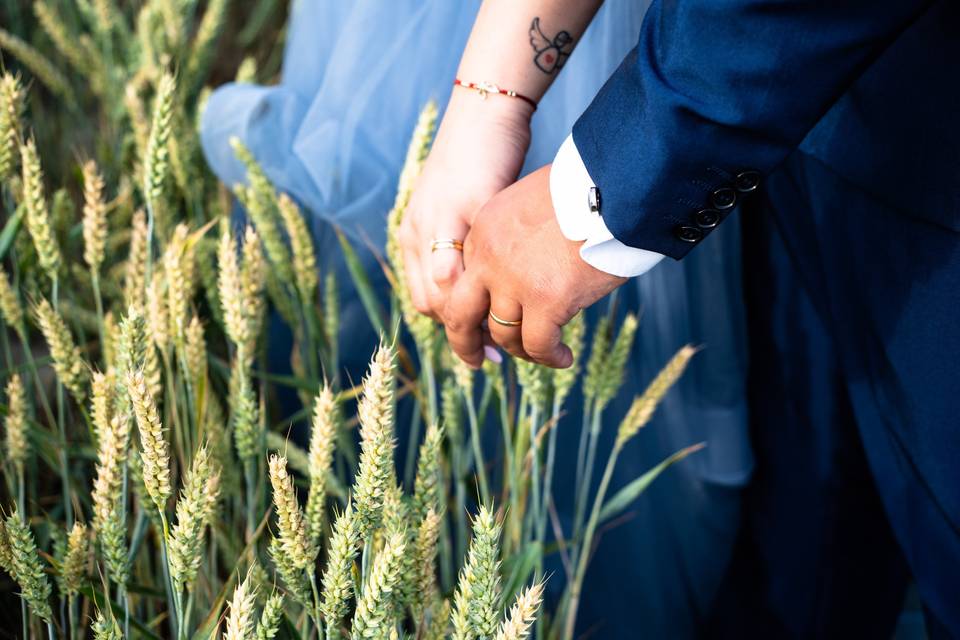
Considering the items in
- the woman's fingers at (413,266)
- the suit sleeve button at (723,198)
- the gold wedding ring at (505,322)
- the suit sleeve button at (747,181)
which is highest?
the suit sleeve button at (747,181)

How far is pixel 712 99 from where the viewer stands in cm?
50

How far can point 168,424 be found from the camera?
0.86 m

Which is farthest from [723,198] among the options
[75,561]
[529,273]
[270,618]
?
[75,561]

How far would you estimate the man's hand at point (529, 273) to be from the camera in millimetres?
604

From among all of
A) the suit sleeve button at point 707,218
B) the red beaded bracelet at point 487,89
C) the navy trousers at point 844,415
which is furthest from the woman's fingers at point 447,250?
the navy trousers at point 844,415

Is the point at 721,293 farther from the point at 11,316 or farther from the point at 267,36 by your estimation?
the point at 267,36

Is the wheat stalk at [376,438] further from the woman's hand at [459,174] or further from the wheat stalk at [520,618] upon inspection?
the woman's hand at [459,174]

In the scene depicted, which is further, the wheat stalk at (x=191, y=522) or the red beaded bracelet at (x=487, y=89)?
the red beaded bracelet at (x=487, y=89)

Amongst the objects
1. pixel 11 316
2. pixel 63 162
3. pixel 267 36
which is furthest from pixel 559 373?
pixel 267 36

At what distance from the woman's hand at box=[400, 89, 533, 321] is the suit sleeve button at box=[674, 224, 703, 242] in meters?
0.18

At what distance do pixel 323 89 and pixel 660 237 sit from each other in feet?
2.03

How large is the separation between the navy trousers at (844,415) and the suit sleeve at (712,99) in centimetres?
17

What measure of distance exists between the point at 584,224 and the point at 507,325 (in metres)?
0.13

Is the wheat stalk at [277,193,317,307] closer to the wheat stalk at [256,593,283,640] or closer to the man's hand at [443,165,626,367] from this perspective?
the man's hand at [443,165,626,367]
